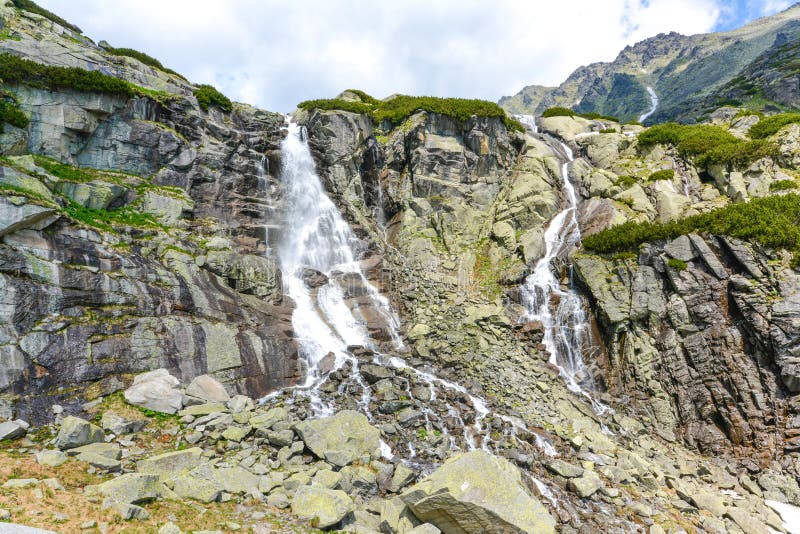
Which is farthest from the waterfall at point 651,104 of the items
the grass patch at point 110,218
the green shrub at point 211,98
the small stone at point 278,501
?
the small stone at point 278,501

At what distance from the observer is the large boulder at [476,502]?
1087cm

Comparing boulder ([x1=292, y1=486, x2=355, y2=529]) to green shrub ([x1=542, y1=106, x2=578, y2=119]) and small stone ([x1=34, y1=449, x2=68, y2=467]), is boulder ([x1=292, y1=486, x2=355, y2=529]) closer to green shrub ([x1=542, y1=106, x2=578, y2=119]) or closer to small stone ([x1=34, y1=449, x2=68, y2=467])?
small stone ([x1=34, y1=449, x2=68, y2=467])

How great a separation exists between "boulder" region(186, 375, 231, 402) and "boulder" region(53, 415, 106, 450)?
418cm

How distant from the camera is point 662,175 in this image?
3641cm

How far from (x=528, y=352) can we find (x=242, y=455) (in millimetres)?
20304

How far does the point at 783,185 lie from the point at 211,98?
50.9 m

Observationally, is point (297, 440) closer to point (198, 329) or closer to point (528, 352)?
point (198, 329)

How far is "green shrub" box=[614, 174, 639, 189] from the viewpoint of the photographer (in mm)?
37156

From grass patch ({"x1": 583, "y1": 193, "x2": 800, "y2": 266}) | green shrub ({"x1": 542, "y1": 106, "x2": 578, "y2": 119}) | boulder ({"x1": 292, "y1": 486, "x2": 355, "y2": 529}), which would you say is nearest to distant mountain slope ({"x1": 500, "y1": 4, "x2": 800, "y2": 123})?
green shrub ({"x1": 542, "y1": 106, "x2": 578, "y2": 119})

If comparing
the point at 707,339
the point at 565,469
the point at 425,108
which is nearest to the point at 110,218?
the point at 565,469

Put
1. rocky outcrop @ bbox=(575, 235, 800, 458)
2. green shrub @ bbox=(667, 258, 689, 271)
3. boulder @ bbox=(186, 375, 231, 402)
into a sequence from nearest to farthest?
boulder @ bbox=(186, 375, 231, 402) → rocky outcrop @ bbox=(575, 235, 800, 458) → green shrub @ bbox=(667, 258, 689, 271)

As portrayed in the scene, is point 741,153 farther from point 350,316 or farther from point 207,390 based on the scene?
point 207,390

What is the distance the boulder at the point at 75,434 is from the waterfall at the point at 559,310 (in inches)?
1020

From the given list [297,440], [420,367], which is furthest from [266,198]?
[297,440]
